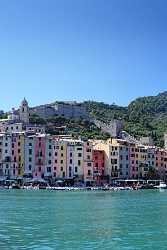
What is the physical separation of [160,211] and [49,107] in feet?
372

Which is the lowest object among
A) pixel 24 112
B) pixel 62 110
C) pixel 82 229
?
pixel 82 229

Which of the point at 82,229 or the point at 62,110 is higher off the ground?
the point at 62,110

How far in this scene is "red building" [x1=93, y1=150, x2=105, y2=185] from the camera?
108 m

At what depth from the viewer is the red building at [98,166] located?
353ft

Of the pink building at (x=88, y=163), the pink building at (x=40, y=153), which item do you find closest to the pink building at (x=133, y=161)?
the pink building at (x=88, y=163)

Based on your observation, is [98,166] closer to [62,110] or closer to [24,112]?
[24,112]

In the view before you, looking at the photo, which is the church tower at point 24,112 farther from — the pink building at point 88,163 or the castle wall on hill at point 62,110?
the pink building at point 88,163

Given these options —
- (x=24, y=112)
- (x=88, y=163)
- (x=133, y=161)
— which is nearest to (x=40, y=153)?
(x=88, y=163)

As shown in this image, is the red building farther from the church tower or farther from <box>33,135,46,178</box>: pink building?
the church tower

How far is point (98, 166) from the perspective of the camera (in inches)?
4277

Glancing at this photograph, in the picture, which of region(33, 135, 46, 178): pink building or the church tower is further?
the church tower

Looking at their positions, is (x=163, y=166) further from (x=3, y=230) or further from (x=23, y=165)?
(x=3, y=230)

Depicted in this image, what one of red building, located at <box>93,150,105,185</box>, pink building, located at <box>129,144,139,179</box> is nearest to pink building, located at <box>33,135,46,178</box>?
red building, located at <box>93,150,105,185</box>

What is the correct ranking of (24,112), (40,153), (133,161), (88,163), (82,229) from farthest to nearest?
1. (24,112)
2. (133,161)
3. (88,163)
4. (40,153)
5. (82,229)
